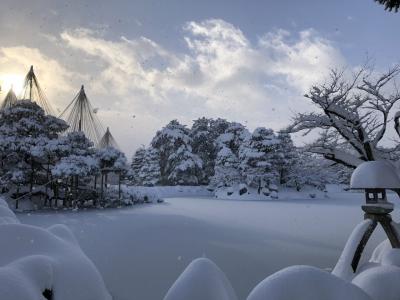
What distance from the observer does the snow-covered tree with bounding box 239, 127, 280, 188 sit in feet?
91.8

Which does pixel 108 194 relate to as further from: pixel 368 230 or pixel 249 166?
pixel 368 230

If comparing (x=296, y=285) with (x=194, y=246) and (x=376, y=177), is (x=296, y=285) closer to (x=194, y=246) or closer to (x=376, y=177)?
(x=376, y=177)

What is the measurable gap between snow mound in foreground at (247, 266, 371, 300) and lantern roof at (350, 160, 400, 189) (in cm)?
322

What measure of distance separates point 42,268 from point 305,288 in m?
1.84

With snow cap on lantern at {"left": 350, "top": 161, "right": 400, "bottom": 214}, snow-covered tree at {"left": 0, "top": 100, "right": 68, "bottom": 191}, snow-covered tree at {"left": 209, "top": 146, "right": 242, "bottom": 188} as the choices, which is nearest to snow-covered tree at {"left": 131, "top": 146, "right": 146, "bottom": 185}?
snow-covered tree at {"left": 209, "top": 146, "right": 242, "bottom": 188}

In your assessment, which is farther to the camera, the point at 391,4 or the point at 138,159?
the point at 138,159

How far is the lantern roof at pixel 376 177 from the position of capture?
4766 mm

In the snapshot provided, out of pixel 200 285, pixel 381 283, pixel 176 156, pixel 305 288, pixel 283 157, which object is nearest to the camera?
pixel 305 288

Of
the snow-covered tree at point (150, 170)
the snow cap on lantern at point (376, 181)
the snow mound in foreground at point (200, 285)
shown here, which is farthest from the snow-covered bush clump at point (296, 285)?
the snow-covered tree at point (150, 170)

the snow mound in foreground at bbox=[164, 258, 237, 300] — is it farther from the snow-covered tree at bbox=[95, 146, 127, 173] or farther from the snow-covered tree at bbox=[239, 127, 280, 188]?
the snow-covered tree at bbox=[239, 127, 280, 188]

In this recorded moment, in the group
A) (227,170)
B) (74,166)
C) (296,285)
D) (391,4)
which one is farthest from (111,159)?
(296,285)

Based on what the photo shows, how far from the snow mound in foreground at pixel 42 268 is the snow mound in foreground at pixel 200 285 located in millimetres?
904

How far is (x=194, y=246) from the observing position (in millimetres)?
7949

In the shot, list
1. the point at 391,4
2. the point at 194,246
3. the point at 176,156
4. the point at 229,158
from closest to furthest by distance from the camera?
1. the point at 391,4
2. the point at 194,246
3. the point at 229,158
4. the point at 176,156
